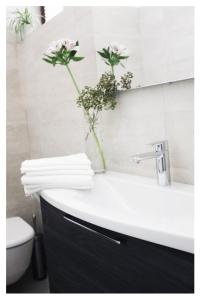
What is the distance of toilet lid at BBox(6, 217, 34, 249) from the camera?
5.32ft

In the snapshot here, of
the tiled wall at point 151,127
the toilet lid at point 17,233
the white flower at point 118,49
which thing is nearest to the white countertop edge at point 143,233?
the tiled wall at point 151,127

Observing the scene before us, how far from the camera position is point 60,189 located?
1.12 m

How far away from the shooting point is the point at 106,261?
0.80 meters

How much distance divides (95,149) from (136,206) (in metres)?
0.48

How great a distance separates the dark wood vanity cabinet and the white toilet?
20.1 inches

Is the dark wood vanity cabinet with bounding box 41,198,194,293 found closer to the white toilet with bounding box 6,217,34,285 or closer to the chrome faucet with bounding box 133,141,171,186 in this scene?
the chrome faucet with bounding box 133,141,171,186

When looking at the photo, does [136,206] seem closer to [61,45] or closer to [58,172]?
[58,172]

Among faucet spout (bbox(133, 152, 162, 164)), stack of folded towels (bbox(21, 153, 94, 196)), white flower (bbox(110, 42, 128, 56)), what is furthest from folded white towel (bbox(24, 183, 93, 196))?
white flower (bbox(110, 42, 128, 56))

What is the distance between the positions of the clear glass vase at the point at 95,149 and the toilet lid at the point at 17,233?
21.9 inches

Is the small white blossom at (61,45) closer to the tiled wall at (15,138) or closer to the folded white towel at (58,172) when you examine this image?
the folded white towel at (58,172)

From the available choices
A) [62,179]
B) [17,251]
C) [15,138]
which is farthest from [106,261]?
[15,138]

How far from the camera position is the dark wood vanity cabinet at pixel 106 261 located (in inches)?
24.5
